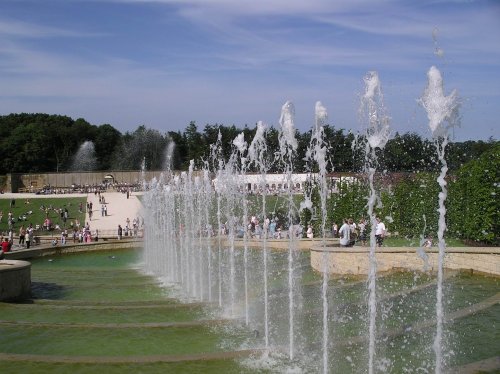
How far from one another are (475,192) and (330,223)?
12.0 metres

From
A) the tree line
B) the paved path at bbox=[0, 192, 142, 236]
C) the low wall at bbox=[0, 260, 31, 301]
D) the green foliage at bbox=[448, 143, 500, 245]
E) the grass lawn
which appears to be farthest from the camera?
the tree line

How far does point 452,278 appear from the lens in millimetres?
14977

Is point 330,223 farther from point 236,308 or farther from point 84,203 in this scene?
point 84,203

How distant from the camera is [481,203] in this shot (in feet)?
70.6

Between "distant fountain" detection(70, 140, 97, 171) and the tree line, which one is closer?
the tree line

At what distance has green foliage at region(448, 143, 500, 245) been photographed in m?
21.0

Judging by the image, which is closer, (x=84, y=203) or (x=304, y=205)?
(x=304, y=205)

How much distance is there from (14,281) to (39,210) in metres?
35.3

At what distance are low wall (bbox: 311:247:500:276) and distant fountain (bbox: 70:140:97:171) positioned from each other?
3297 inches

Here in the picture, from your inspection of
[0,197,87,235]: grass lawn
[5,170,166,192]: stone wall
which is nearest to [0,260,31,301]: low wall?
[0,197,87,235]: grass lawn

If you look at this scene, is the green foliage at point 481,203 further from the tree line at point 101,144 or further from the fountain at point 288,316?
the tree line at point 101,144

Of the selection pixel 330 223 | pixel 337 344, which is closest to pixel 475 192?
pixel 330 223

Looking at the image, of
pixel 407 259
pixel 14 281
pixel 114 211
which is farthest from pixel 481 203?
pixel 114 211

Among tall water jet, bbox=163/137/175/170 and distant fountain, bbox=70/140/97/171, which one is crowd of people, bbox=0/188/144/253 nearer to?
tall water jet, bbox=163/137/175/170
